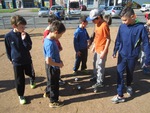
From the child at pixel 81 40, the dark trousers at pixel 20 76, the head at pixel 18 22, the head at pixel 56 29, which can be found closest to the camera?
the head at pixel 56 29

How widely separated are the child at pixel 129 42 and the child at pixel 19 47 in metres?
1.98

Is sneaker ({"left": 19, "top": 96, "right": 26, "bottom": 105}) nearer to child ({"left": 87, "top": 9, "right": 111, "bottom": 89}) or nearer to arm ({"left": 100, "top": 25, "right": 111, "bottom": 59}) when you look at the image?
child ({"left": 87, "top": 9, "right": 111, "bottom": 89})

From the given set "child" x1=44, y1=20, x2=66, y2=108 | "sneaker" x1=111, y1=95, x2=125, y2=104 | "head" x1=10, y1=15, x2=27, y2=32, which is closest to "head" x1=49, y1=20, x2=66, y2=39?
"child" x1=44, y1=20, x2=66, y2=108

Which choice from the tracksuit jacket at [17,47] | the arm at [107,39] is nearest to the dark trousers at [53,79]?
the tracksuit jacket at [17,47]

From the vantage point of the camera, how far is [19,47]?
12.3 feet

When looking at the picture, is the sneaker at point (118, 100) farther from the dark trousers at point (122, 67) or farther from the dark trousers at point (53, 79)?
the dark trousers at point (53, 79)

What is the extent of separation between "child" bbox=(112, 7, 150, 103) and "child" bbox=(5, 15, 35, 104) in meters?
1.98

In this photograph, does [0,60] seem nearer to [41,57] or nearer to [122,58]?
[41,57]

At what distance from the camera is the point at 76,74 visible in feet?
18.2

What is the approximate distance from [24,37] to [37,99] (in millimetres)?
1515

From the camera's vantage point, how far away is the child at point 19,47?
3.53 metres

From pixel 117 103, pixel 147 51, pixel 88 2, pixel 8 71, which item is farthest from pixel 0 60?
pixel 88 2

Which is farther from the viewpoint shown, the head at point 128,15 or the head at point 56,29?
the head at point 128,15

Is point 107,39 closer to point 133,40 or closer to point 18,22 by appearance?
point 133,40
